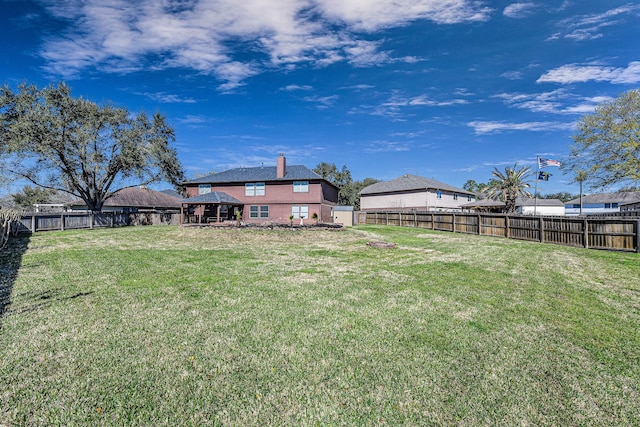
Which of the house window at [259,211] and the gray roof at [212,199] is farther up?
the gray roof at [212,199]

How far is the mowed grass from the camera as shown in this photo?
293 cm

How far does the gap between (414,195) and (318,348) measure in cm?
4261

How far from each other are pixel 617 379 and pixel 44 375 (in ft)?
22.3

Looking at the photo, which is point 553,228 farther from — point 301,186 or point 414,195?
point 414,195

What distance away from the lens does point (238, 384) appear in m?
3.28

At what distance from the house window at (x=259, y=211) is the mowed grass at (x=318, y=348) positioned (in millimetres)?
21500

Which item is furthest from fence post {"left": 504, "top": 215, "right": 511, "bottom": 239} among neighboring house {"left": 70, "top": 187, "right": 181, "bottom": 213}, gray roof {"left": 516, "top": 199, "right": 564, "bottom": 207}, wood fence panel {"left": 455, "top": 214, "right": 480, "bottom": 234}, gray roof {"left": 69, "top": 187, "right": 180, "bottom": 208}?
gray roof {"left": 516, "top": 199, "right": 564, "bottom": 207}

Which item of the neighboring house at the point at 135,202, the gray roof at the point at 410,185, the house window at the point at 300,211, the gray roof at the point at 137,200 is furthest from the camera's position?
the gray roof at the point at 410,185

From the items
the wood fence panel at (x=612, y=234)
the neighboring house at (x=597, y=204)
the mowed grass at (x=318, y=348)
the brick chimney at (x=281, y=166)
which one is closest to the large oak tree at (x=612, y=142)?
the wood fence panel at (x=612, y=234)

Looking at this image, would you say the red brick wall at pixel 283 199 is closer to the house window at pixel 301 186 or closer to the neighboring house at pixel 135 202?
the house window at pixel 301 186

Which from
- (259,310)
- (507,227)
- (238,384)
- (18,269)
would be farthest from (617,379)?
(507,227)

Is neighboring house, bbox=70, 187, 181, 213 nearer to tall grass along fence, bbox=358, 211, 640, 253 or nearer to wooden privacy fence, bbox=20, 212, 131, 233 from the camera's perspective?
wooden privacy fence, bbox=20, 212, 131, 233

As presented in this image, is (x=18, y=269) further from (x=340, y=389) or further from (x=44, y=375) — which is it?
(x=340, y=389)

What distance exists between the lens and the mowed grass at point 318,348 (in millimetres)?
2930
